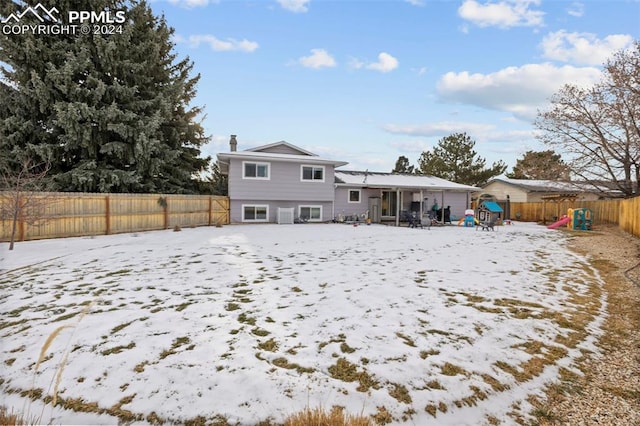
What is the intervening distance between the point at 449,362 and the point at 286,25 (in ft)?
38.6

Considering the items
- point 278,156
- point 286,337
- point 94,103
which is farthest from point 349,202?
point 286,337

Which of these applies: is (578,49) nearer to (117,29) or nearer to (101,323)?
(101,323)

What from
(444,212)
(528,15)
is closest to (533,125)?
(444,212)

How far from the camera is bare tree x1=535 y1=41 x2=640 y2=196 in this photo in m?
15.6

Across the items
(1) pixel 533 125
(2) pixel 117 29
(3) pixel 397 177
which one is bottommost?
(3) pixel 397 177

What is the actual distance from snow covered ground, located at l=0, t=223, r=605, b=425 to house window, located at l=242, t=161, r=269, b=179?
11632 millimetres

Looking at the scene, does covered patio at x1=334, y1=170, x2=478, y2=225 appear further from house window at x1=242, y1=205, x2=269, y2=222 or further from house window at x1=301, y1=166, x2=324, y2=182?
house window at x1=242, y1=205, x2=269, y2=222

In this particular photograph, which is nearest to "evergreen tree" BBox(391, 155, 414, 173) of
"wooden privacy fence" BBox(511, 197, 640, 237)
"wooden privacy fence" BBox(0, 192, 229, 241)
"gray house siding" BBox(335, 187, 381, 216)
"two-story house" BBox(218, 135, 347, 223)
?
"wooden privacy fence" BBox(511, 197, 640, 237)

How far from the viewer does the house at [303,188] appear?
18.6m

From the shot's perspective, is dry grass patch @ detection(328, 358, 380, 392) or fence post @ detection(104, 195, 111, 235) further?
fence post @ detection(104, 195, 111, 235)

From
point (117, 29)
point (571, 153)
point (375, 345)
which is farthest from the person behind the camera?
point (571, 153)

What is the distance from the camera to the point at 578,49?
11.1m

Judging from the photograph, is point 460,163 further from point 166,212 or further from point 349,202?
point 166,212

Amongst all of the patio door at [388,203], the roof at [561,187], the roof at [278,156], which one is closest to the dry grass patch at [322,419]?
the roof at [278,156]
